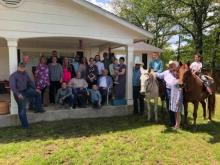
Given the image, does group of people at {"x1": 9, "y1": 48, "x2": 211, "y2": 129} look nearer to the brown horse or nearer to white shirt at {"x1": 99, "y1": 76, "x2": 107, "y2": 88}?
white shirt at {"x1": 99, "y1": 76, "x2": 107, "y2": 88}

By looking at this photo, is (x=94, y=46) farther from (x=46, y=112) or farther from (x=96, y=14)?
(x=46, y=112)

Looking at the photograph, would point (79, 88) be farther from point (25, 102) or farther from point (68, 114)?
point (25, 102)

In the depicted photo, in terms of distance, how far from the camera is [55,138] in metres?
8.16

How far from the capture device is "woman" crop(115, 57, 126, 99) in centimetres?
1144

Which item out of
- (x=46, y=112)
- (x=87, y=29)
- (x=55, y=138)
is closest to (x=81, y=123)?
(x=46, y=112)

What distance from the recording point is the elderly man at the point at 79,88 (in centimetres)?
1054

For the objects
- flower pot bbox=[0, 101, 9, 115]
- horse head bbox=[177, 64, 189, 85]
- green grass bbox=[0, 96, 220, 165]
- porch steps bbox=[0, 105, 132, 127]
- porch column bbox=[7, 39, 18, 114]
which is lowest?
green grass bbox=[0, 96, 220, 165]

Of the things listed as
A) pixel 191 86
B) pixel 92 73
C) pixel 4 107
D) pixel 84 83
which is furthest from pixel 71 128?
pixel 191 86

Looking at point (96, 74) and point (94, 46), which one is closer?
point (96, 74)

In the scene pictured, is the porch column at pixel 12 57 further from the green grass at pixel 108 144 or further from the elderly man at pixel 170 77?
the elderly man at pixel 170 77

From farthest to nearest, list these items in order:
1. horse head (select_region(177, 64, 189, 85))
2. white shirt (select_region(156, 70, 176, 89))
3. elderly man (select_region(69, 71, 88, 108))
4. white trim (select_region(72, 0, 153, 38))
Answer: elderly man (select_region(69, 71, 88, 108)) < white trim (select_region(72, 0, 153, 38)) < white shirt (select_region(156, 70, 176, 89)) < horse head (select_region(177, 64, 189, 85))

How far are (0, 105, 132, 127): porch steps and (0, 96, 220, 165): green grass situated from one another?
1.25ft

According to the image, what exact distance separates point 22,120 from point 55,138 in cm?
146

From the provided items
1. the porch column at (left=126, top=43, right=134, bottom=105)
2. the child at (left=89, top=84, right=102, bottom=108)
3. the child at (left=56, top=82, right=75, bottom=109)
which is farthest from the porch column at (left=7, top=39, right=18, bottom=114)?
the porch column at (left=126, top=43, right=134, bottom=105)
